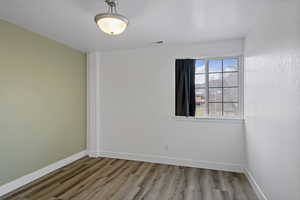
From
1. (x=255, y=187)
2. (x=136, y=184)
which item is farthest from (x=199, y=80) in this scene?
Result: (x=136, y=184)

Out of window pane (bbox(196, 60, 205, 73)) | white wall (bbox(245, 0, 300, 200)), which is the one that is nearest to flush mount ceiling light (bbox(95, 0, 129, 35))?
white wall (bbox(245, 0, 300, 200))

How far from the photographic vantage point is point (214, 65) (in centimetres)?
324

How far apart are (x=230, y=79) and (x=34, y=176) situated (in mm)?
3959

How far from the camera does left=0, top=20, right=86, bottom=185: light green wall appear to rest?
7.58 ft

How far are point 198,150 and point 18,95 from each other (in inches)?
130

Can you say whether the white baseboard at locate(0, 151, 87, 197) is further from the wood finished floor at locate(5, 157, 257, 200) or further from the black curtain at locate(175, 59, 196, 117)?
the black curtain at locate(175, 59, 196, 117)

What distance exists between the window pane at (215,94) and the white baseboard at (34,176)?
127 inches

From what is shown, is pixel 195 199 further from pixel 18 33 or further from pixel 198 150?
pixel 18 33

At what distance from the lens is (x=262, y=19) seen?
203 centimetres

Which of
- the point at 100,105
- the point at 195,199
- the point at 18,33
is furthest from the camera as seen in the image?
the point at 100,105

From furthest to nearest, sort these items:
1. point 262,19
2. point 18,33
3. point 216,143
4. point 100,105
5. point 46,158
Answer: point 100,105
point 216,143
point 46,158
point 18,33
point 262,19

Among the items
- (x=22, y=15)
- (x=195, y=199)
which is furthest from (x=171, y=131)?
(x=22, y=15)

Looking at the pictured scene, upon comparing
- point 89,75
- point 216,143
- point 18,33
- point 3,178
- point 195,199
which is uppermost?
point 18,33

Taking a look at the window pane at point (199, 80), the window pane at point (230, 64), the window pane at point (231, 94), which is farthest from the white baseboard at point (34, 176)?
the window pane at point (230, 64)
